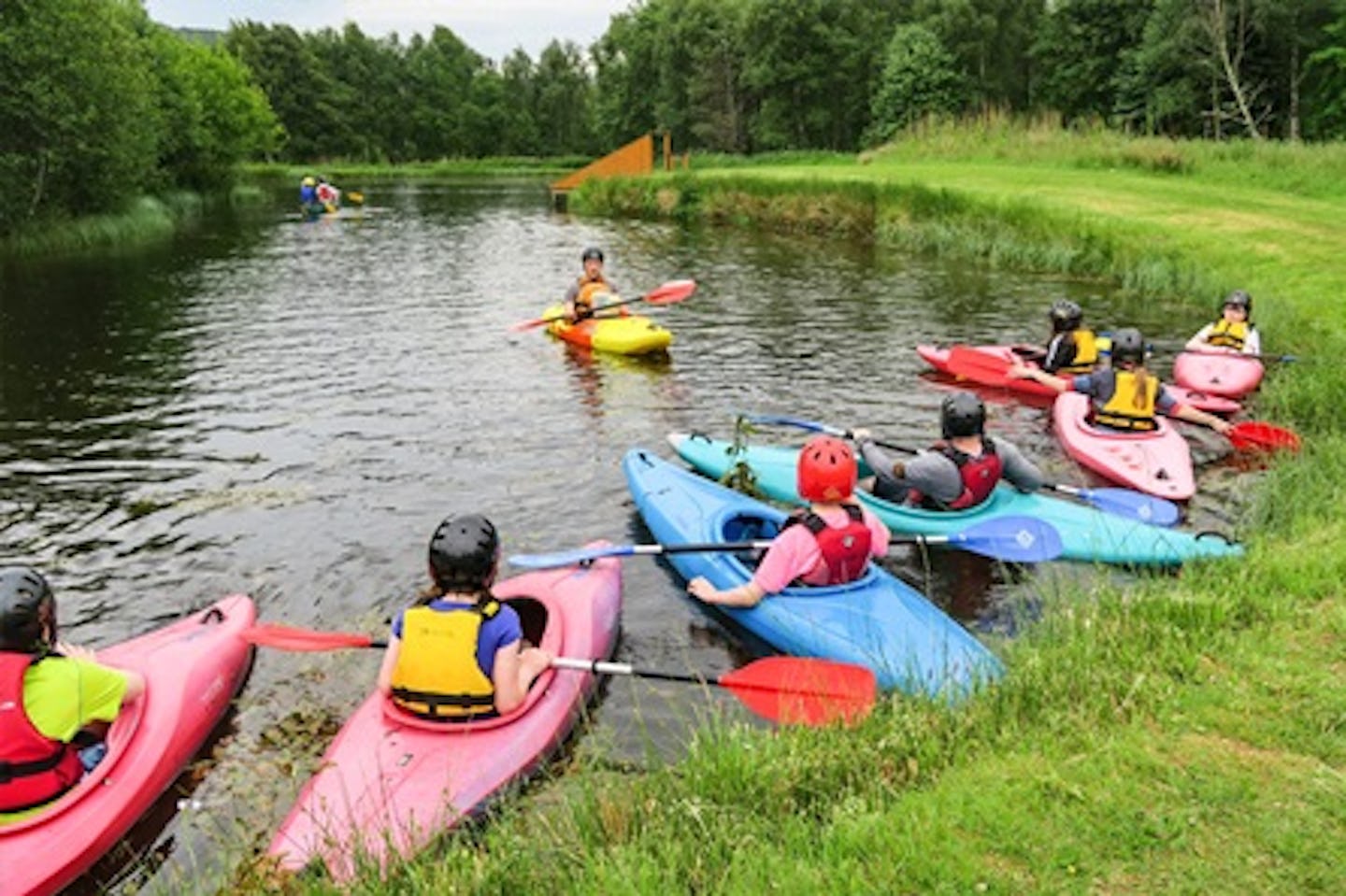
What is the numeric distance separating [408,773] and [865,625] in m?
2.50

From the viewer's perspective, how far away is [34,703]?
425cm

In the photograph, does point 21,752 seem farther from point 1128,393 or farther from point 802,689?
point 1128,393

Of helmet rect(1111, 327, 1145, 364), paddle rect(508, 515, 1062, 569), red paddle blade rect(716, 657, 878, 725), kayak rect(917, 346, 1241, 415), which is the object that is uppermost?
helmet rect(1111, 327, 1145, 364)

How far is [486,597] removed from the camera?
4.81 m

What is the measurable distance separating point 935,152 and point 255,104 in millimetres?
31795

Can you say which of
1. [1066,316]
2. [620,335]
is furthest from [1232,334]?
[620,335]

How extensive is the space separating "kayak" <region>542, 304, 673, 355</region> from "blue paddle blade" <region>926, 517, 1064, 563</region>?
23.7 feet

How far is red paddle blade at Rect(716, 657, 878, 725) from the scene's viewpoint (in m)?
4.67

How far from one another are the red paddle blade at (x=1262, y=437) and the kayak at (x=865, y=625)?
14.8 ft

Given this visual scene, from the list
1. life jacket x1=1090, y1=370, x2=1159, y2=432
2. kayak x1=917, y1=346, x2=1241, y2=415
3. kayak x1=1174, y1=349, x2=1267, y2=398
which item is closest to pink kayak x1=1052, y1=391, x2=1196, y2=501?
life jacket x1=1090, y1=370, x2=1159, y2=432

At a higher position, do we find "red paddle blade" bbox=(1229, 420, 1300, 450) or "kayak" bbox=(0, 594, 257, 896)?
"red paddle blade" bbox=(1229, 420, 1300, 450)

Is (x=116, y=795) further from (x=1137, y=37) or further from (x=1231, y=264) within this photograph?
(x=1137, y=37)

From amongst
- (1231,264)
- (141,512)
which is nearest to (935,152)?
(1231,264)

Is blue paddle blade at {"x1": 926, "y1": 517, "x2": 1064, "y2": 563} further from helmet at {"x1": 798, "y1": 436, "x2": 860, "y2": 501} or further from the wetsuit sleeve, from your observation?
helmet at {"x1": 798, "y1": 436, "x2": 860, "y2": 501}
